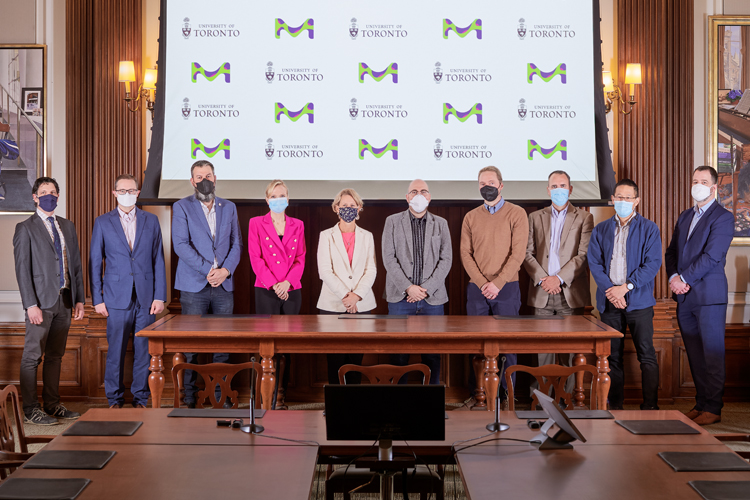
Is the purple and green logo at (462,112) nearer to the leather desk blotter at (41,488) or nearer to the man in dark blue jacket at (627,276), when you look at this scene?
the man in dark blue jacket at (627,276)

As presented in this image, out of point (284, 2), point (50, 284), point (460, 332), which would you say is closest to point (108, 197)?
point (50, 284)

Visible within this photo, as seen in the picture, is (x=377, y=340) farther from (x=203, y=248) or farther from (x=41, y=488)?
(x=41, y=488)

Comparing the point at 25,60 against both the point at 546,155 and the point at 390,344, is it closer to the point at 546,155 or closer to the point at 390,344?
the point at 390,344

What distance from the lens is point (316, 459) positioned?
199 cm

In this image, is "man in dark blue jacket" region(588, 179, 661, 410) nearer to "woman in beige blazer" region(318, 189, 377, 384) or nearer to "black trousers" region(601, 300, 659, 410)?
"black trousers" region(601, 300, 659, 410)

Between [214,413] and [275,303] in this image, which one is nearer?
[214,413]

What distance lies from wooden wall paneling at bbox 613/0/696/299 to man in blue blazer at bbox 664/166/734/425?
0.49 meters

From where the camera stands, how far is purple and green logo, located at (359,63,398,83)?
16.2 ft

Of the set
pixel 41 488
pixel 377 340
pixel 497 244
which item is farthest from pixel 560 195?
pixel 41 488

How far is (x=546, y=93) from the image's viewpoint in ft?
16.2

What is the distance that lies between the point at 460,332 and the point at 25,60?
407cm

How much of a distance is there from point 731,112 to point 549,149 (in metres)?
1.52

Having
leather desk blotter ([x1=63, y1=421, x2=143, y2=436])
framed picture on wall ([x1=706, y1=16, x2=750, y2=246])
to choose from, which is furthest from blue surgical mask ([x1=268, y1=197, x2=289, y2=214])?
framed picture on wall ([x1=706, y1=16, x2=750, y2=246])

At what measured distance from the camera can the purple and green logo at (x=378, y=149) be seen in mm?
4941
